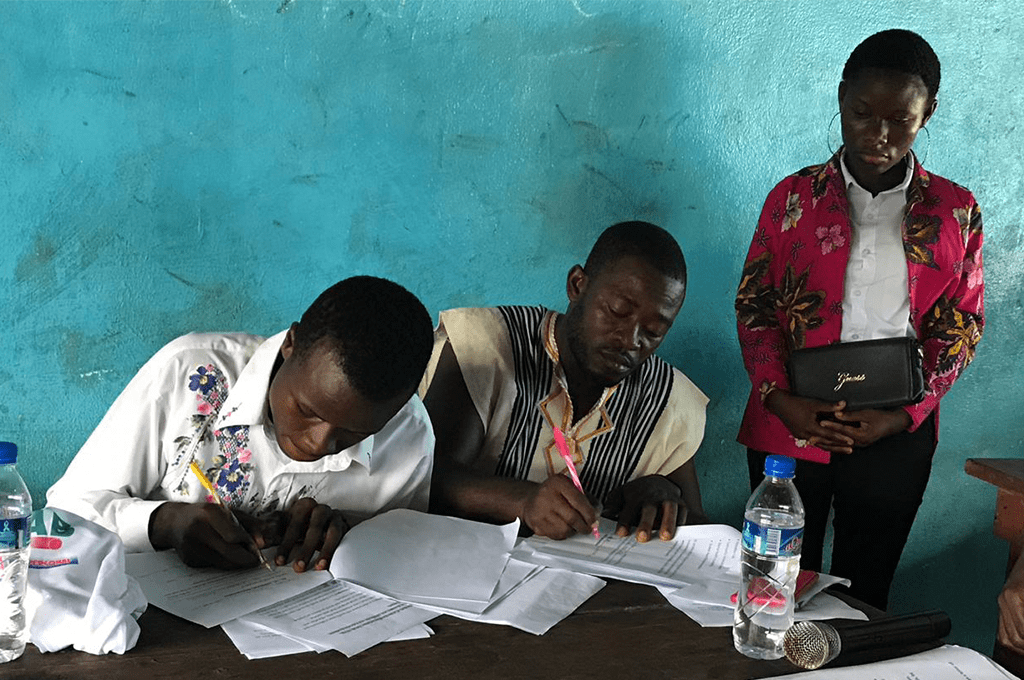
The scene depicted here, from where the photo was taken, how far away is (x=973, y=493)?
2828mm

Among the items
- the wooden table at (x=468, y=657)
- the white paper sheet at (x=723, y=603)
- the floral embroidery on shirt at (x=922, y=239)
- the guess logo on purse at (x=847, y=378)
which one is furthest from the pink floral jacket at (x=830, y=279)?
the wooden table at (x=468, y=657)

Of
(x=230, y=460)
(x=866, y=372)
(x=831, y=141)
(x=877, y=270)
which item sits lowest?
(x=230, y=460)

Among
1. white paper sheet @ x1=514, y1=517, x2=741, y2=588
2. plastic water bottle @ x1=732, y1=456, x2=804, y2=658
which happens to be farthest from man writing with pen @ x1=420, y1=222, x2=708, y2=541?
plastic water bottle @ x1=732, y1=456, x2=804, y2=658

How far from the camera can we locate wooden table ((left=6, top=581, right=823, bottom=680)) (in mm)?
1160

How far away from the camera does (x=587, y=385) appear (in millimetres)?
2154

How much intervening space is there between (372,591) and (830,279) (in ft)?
4.49

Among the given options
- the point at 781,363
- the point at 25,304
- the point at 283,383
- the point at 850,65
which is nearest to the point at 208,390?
the point at 283,383

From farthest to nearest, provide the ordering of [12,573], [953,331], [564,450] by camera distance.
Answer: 1. [953,331]
2. [564,450]
3. [12,573]

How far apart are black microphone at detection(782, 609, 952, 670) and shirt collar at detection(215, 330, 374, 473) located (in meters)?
0.77

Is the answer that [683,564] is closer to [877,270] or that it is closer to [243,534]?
[243,534]

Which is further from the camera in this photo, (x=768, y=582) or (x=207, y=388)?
(x=207, y=388)

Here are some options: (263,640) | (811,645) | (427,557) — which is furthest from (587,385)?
(263,640)

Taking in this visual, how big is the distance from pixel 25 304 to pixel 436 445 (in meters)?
0.93

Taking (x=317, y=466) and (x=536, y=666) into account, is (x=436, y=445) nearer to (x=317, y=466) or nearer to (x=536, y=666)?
(x=317, y=466)
